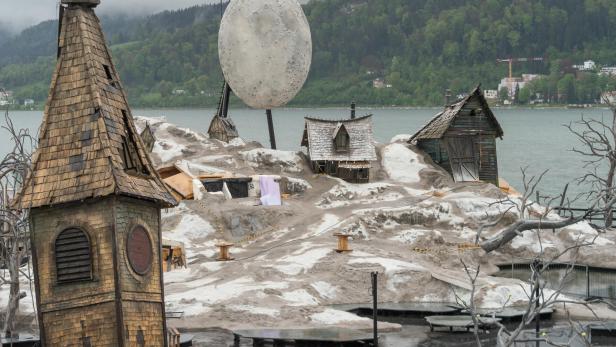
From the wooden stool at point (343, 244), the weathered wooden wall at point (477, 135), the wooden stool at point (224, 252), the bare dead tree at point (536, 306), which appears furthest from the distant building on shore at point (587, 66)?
the wooden stool at point (224, 252)

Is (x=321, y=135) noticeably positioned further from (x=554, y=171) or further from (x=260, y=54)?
(x=554, y=171)

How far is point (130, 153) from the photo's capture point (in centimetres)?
3366

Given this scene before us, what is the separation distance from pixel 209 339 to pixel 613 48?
159279mm

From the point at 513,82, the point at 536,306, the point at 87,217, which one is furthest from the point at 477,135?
the point at 513,82

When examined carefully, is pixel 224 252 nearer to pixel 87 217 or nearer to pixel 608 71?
pixel 87 217

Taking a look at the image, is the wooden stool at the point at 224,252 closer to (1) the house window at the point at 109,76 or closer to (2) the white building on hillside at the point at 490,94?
(1) the house window at the point at 109,76

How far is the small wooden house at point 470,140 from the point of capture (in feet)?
237

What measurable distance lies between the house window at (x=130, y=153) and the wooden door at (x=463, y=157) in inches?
1561

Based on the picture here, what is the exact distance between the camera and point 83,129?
108 feet

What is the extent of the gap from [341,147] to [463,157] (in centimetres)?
608

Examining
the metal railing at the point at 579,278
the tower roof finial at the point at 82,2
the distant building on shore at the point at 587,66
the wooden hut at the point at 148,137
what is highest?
the tower roof finial at the point at 82,2

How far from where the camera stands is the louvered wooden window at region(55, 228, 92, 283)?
3241 centimetres

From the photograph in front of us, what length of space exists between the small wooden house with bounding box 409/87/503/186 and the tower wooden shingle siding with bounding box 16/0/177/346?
40.1 metres

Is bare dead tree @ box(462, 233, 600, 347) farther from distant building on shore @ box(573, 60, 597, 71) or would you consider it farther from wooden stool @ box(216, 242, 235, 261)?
distant building on shore @ box(573, 60, 597, 71)
